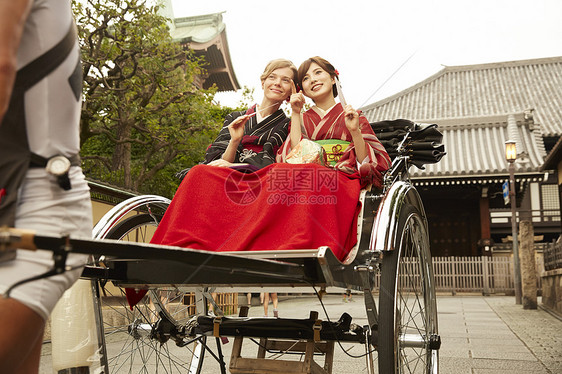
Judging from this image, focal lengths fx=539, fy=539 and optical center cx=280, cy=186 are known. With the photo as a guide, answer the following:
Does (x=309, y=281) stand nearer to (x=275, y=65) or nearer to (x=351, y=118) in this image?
(x=351, y=118)

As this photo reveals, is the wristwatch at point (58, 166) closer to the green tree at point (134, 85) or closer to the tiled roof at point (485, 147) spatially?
the green tree at point (134, 85)

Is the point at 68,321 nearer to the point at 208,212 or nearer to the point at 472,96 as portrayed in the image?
the point at 208,212

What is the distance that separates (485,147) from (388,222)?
58.3 ft

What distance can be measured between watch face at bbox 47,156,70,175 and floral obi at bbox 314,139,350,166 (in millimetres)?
2063

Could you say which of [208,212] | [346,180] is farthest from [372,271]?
[208,212]

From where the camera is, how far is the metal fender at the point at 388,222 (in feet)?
8.13

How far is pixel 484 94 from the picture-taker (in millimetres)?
23750

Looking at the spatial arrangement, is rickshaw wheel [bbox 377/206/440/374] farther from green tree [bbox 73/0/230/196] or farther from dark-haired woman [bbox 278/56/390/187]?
green tree [bbox 73/0/230/196]

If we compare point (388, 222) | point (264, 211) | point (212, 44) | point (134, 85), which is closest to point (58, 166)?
point (264, 211)

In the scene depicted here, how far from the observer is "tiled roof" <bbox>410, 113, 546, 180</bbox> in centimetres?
1656

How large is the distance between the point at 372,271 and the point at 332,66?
4.72ft

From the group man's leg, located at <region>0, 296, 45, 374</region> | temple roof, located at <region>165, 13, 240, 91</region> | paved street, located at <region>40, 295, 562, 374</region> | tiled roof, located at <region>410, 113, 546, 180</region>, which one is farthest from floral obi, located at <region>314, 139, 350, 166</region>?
temple roof, located at <region>165, 13, 240, 91</region>

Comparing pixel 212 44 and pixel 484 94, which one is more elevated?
pixel 212 44

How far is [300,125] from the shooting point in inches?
122
